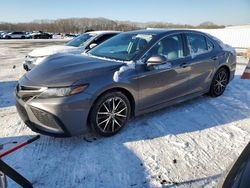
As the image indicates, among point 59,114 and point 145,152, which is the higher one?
point 59,114

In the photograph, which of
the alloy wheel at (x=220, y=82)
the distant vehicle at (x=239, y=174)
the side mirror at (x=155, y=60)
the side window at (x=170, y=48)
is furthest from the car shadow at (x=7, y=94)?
the distant vehicle at (x=239, y=174)

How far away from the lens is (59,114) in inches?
134

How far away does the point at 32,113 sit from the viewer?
3553 mm

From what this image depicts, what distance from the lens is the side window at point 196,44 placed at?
500cm

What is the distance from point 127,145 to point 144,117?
1096 millimetres

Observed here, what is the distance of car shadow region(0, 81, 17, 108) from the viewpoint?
5484 mm

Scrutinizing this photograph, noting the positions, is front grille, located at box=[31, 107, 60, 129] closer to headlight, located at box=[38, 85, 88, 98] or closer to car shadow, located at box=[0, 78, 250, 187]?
headlight, located at box=[38, 85, 88, 98]

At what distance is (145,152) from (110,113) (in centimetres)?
78

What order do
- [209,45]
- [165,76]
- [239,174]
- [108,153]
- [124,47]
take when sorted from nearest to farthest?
[239,174] < [108,153] < [165,76] < [124,47] < [209,45]

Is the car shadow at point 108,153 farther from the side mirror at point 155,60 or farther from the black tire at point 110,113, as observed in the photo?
the side mirror at point 155,60

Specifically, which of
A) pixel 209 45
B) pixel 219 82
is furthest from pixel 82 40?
pixel 219 82

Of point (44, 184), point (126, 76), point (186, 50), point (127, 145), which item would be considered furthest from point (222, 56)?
point (44, 184)

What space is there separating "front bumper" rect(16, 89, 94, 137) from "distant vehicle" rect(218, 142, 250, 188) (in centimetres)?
221

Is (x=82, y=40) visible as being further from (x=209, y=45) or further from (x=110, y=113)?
(x=110, y=113)
